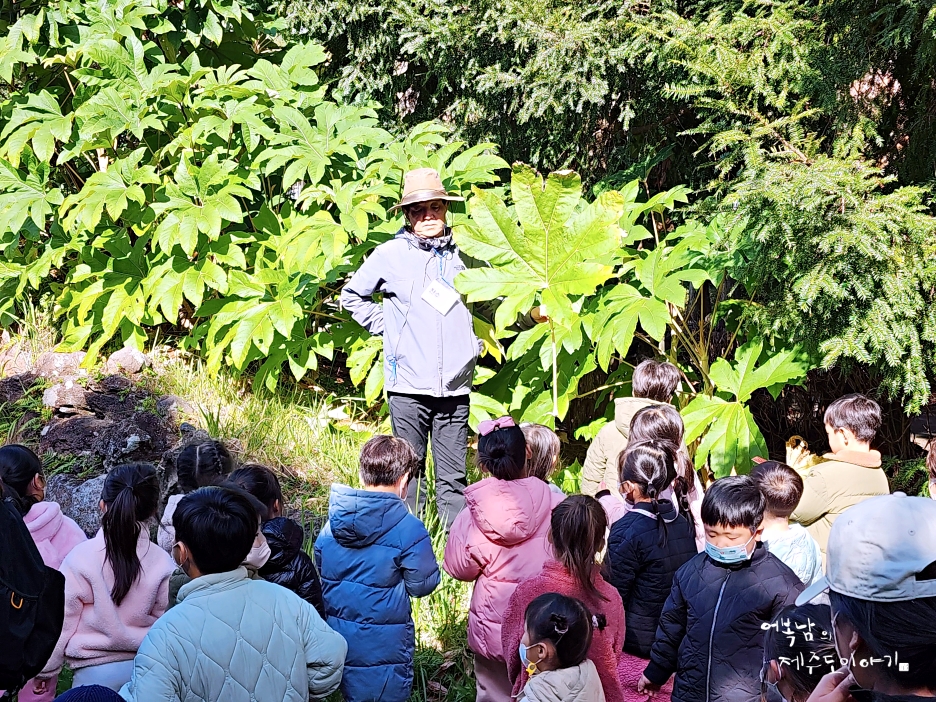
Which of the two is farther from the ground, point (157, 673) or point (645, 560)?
point (157, 673)

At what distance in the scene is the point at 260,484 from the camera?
3277 mm

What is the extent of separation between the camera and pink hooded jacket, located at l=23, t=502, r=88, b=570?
3387 millimetres

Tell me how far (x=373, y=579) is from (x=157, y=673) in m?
1.08

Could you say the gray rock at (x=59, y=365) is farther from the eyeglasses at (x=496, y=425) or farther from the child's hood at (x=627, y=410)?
the child's hood at (x=627, y=410)

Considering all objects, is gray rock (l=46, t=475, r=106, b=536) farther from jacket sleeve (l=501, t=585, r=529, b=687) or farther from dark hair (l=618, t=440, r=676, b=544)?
dark hair (l=618, t=440, r=676, b=544)

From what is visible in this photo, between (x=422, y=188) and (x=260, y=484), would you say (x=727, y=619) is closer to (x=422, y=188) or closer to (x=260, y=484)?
(x=260, y=484)

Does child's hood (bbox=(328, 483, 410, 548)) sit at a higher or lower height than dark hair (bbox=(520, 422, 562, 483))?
higher

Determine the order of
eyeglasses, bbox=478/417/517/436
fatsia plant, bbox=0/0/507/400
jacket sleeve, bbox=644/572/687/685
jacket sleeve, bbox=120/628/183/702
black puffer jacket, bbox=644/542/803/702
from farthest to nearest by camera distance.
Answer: fatsia plant, bbox=0/0/507/400
eyeglasses, bbox=478/417/517/436
jacket sleeve, bbox=644/572/687/685
black puffer jacket, bbox=644/542/803/702
jacket sleeve, bbox=120/628/183/702

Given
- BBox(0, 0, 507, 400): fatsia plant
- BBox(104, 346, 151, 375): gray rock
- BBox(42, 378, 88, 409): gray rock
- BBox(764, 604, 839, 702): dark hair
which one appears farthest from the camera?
BBox(104, 346, 151, 375): gray rock

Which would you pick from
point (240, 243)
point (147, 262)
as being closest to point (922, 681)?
point (240, 243)

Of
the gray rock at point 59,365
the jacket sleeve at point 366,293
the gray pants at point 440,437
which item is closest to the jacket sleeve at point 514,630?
the gray pants at point 440,437

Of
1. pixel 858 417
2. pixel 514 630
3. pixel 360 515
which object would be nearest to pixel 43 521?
pixel 360 515

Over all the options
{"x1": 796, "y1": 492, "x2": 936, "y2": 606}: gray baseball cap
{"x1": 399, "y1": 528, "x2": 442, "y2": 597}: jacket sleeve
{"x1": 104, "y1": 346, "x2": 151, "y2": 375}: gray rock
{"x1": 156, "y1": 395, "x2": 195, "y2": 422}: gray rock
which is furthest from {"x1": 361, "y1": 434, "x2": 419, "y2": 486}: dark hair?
{"x1": 104, "y1": 346, "x2": 151, "y2": 375}: gray rock

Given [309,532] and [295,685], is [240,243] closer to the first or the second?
[309,532]
